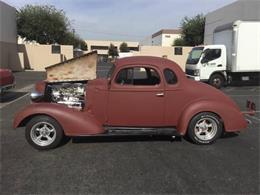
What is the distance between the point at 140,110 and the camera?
306 inches

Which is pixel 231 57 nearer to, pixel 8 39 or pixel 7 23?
pixel 8 39

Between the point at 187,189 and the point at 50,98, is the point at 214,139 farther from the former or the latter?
the point at 50,98

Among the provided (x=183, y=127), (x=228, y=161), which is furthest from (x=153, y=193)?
(x=183, y=127)

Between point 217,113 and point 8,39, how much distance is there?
3086 cm

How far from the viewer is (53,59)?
Result: 124ft

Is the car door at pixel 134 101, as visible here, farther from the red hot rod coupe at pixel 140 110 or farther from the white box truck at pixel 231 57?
the white box truck at pixel 231 57

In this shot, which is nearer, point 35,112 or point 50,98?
point 35,112

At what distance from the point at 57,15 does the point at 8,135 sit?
39577 mm

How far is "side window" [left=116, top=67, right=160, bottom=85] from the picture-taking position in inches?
310

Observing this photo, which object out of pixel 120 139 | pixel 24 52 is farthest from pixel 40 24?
pixel 120 139

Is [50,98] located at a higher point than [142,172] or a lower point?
higher

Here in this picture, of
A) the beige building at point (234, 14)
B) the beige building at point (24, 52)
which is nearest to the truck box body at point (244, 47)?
the beige building at point (234, 14)

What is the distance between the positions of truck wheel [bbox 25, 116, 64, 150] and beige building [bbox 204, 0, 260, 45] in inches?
980

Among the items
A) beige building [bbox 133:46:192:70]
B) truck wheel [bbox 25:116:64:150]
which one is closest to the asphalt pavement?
truck wheel [bbox 25:116:64:150]
